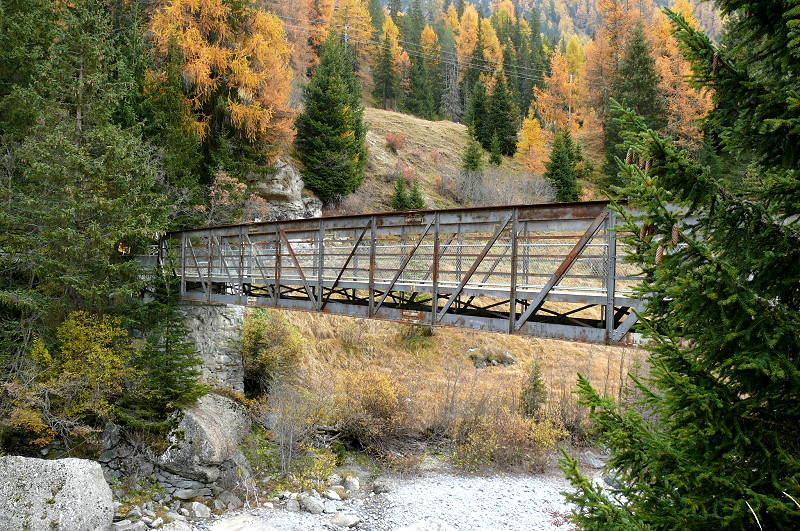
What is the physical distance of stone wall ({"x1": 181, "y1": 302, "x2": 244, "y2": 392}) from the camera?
53.6 feet

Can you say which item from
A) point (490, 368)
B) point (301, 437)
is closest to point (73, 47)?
point (301, 437)

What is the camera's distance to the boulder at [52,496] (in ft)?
32.7

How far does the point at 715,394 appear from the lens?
286 cm

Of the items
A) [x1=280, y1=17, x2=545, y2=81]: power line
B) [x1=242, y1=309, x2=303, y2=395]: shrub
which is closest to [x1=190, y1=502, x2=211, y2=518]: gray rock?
[x1=242, y1=309, x2=303, y2=395]: shrub

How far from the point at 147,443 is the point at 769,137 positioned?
14.0 meters

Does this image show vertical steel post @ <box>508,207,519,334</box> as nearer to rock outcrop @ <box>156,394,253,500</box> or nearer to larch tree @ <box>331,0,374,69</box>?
rock outcrop @ <box>156,394,253,500</box>

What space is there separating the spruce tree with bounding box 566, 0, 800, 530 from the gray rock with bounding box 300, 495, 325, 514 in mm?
10233

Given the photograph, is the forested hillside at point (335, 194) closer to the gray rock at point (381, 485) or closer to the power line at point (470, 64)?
the gray rock at point (381, 485)

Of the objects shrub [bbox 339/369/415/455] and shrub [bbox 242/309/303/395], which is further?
shrub [bbox 242/309/303/395]

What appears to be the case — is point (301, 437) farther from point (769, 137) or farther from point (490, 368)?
point (769, 137)

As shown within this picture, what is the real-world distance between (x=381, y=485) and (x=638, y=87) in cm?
3353

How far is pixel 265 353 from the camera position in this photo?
18016 millimetres

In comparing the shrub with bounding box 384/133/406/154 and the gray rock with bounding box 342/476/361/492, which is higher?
the shrub with bounding box 384/133/406/154

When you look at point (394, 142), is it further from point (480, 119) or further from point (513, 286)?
point (513, 286)
